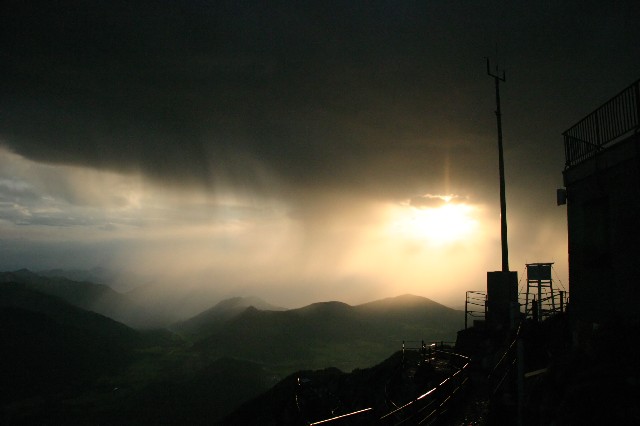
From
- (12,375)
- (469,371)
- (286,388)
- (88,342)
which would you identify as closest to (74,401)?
(12,375)

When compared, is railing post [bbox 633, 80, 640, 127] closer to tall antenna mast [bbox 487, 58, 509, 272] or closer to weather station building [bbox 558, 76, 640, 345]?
weather station building [bbox 558, 76, 640, 345]

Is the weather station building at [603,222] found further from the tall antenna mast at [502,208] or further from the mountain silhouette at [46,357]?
the mountain silhouette at [46,357]

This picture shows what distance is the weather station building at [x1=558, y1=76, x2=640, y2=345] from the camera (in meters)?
11.1

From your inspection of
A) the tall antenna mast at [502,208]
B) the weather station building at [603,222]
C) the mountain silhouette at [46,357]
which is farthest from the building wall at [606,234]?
the mountain silhouette at [46,357]

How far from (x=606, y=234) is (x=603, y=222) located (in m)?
0.45

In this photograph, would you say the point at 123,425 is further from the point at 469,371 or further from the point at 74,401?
the point at 469,371

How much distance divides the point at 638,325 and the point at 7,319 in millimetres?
230172

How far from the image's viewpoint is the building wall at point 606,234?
11117 millimetres

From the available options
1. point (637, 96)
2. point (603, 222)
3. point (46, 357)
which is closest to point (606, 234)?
point (603, 222)

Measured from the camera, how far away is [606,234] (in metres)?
13.0

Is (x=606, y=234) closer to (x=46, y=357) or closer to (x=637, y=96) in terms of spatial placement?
(x=637, y=96)

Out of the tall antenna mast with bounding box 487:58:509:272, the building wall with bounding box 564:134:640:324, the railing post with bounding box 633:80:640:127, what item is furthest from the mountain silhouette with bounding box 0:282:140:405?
the railing post with bounding box 633:80:640:127

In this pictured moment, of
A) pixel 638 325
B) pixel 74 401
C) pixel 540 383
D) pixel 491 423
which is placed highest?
pixel 638 325

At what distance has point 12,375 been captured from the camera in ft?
490
